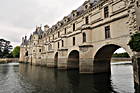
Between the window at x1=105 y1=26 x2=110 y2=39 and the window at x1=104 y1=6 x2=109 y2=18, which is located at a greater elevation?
the window at x1=104 y1=6 x2=109 y2=18

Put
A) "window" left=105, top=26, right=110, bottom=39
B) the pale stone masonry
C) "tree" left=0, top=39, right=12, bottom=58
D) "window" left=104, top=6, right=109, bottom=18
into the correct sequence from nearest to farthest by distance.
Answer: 1. the pale stone masonry
2. "window" left=105, top=26, right=110, bottom=39
3. "window" left=104, top=6, right=109, bottom=18
4. "tree" left=0, top=39, right=12, bottom=58

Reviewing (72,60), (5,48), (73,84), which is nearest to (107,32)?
(73,84)

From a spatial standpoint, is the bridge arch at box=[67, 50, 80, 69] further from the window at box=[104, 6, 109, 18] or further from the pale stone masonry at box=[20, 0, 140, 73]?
the window at box=[104, 6, 109, 18]

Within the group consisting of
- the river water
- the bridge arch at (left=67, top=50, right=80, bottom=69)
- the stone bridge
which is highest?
the stone bridge

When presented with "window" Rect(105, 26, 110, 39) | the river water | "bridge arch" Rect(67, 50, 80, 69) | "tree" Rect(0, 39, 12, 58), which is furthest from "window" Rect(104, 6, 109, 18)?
"tree" Rect(0, 39, 12, 58)

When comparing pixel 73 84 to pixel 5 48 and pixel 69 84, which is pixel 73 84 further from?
pixel 5 48

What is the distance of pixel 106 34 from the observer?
18.9m

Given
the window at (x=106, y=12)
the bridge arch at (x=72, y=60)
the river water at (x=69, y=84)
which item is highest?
the window at (x=106, y=12)

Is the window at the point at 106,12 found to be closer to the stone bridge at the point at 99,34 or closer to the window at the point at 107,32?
the stone bridge at the point at 99,34

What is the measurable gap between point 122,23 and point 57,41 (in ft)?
71.7

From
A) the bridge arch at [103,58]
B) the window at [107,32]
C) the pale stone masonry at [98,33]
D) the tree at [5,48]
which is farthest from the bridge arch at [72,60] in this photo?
the tree at [5,48]

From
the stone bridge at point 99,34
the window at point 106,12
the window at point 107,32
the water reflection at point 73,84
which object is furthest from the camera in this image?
the window at point 106,12

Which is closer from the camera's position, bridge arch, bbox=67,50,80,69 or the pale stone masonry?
the pale stone masonry

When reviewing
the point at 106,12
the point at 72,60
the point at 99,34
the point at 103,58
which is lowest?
the point at 72,60
